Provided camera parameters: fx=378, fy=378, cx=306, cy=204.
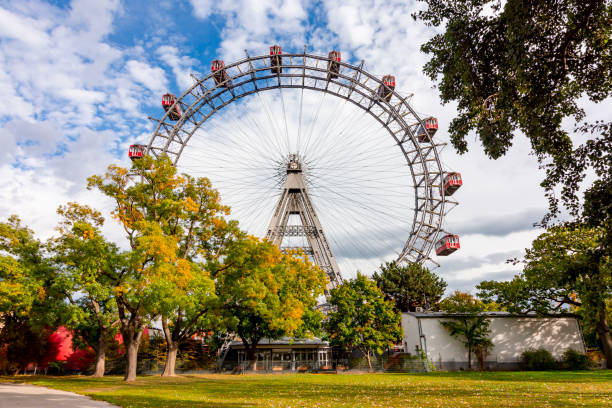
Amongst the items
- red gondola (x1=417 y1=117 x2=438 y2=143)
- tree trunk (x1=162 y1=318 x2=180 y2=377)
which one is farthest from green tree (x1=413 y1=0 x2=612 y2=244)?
red gondola (x1=417 y1=117 x2=438 y2=143)

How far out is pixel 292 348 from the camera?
4041cm

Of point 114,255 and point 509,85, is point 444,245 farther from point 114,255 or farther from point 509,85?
point 509,85

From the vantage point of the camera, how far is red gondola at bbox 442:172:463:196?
4296 centimetres

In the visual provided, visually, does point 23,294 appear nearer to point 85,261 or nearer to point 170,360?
point 85,261

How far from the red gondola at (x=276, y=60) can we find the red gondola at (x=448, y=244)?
26401mm

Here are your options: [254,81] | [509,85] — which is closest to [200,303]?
[509,85]

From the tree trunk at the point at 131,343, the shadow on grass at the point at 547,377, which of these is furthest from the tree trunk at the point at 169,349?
the shadow on grass at the point at 547,377

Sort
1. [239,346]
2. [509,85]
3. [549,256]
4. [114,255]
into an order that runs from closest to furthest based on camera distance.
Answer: [509,85] → [114,255] → [549,256] → [239,346]

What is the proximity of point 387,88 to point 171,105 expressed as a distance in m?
24.0

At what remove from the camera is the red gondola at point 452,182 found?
141 ft

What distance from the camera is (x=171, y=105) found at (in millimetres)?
41312

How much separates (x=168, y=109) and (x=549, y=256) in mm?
38024

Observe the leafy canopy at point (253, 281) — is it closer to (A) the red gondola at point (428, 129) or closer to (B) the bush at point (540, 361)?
(B) the bush at point (540, 361)

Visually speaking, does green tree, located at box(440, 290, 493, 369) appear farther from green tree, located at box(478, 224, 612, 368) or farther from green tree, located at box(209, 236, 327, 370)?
green tree, located at box(209, 236, 327, 370)
